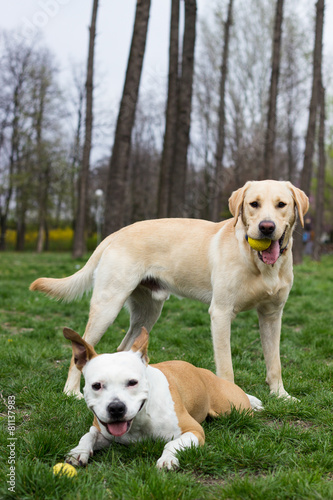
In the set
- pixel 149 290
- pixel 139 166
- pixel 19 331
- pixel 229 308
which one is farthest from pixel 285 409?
pixel 139 166

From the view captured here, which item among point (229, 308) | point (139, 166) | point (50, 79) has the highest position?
point (50, 79)

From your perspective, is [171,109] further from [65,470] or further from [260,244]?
[65,470]

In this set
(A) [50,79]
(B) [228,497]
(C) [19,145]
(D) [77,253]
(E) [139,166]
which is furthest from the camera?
(E) [139,166]

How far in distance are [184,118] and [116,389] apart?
9.74 meters

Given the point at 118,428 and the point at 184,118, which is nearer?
the point at 118,428

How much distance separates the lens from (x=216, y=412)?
125 inches

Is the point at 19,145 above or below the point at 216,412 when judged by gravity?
above

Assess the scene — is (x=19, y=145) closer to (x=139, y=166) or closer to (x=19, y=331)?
(x=139, y=166)

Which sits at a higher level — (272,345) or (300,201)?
(300,201)

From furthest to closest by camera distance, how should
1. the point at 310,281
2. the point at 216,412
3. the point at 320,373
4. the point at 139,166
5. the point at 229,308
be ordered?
the point at 139,166, the point at 310,281, the point at 320,373, the point at 229,308, the point at 216,412

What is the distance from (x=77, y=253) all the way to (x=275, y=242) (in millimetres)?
13788

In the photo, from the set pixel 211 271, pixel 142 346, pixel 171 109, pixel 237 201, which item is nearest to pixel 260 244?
pixel 237 201

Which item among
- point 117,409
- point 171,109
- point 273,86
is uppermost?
point 273,86

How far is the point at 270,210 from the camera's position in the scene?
3393 mm
